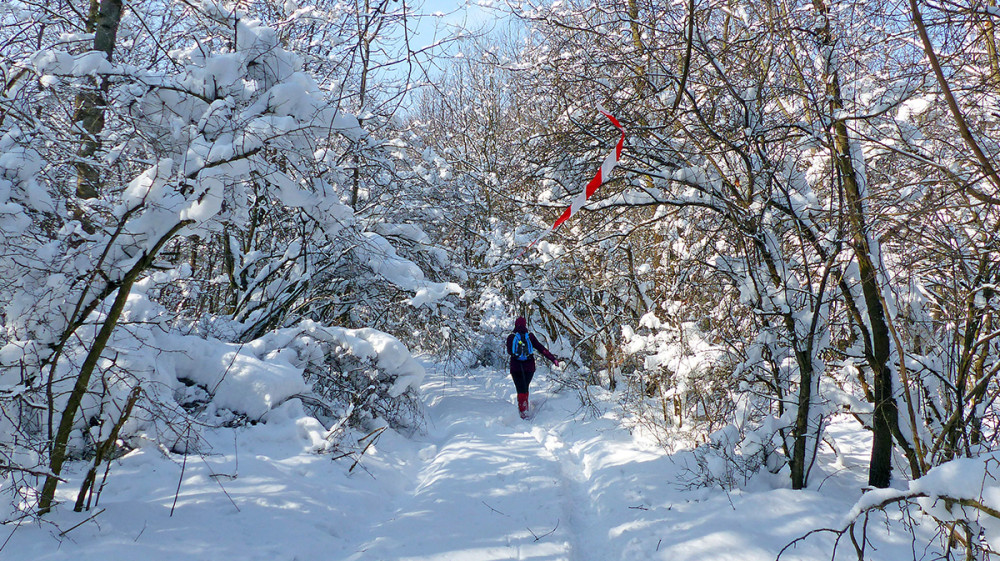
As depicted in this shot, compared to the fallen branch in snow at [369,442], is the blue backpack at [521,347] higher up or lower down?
higher up

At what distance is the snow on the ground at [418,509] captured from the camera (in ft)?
10.8

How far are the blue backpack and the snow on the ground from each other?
264 cm

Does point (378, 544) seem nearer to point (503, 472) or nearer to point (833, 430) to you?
point (503, 472)

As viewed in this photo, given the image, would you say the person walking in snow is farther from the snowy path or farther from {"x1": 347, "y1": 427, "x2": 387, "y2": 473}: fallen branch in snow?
{"x1": 347, "y1": 427, "x2": 387, "y2": 473}: fallen branch in snow

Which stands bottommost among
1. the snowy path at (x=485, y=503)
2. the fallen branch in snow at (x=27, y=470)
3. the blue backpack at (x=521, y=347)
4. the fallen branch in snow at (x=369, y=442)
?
the snowy path at (x=485, y=503)

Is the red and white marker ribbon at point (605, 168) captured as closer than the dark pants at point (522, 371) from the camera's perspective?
Yes

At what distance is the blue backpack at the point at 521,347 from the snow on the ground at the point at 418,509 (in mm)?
2639

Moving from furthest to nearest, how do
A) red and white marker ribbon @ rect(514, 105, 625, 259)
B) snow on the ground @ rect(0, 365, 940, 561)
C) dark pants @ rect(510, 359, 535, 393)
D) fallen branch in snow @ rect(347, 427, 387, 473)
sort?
1. dark pants @ rect(510, 359, 535, 393)
2. fallen branch in snow @ rect(347, 427, 387, 473)
3. red and white marker ribbon @ rect(514, 105, 625, 259)
4. snow on the ground @ rect(0, 365, 940, 561)

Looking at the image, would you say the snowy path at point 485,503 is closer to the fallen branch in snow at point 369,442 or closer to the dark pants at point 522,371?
the fallen branch in snow at point 369,442

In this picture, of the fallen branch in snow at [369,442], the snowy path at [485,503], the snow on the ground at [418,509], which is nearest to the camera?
the snow on the ground at [418,509]

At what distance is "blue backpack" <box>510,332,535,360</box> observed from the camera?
8664 millimetres

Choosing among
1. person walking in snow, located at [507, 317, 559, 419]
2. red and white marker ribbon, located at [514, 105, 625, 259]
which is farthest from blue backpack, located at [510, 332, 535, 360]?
red and white marker ribbon, located at [514, 105, 625, 259]

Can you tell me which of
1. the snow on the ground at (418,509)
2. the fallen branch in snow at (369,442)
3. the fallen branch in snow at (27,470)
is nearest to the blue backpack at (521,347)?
the snow on the ground at (418,509)

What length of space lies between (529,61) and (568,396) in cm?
622
